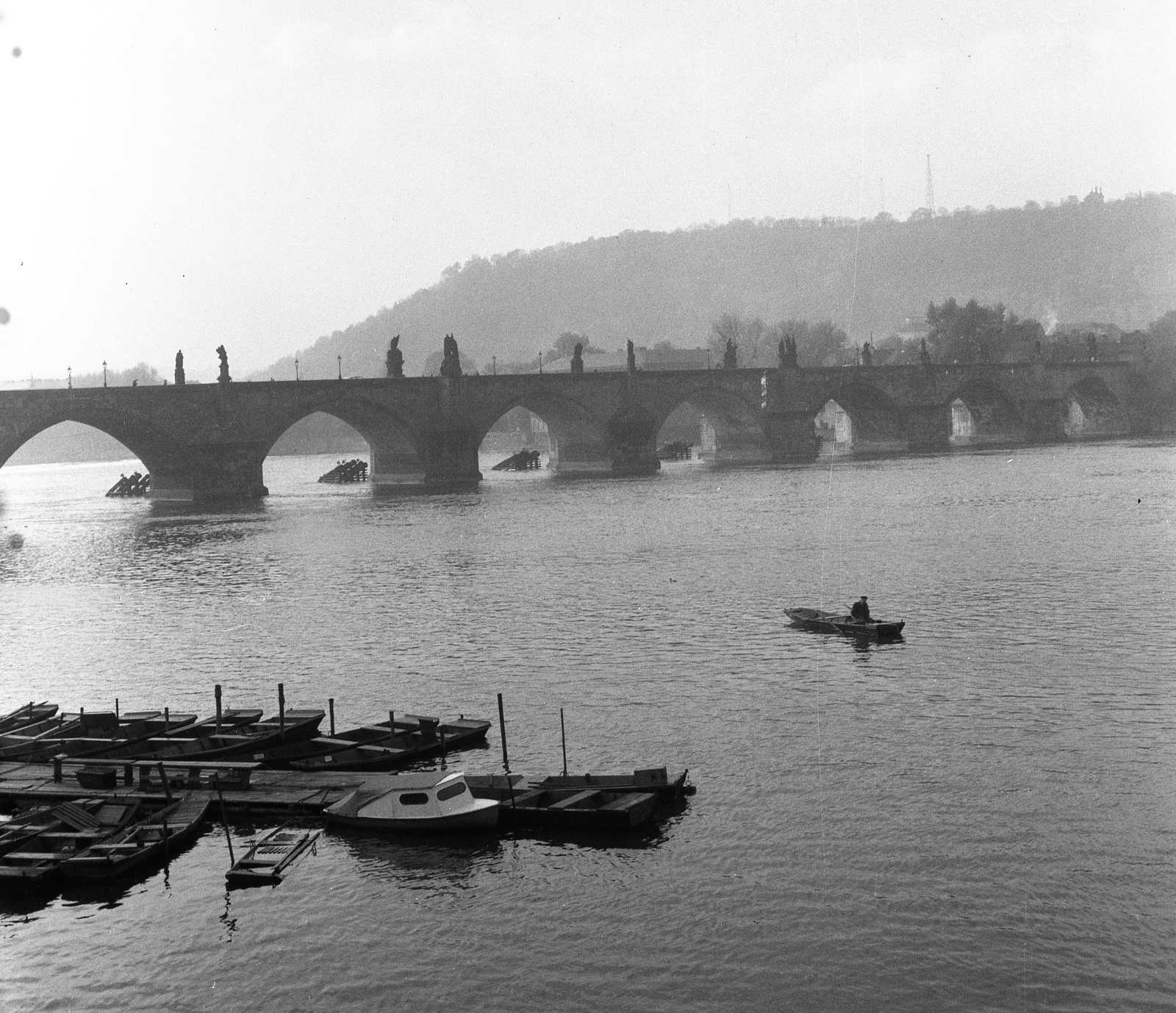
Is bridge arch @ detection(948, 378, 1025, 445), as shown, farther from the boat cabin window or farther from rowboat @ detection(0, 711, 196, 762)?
the boat cabin window

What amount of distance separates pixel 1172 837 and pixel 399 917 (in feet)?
40.0

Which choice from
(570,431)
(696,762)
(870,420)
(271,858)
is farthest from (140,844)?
(870,420)

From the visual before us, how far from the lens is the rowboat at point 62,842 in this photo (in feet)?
75.5

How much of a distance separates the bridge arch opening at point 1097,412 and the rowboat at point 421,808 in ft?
436

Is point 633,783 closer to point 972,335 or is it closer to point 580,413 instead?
point 580,413

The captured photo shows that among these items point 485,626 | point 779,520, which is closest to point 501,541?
point 779,520

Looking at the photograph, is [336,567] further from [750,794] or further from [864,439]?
[864,439]

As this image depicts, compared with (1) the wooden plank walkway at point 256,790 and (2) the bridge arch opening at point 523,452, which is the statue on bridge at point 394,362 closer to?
(2) the bridge arch opening at point 523,452

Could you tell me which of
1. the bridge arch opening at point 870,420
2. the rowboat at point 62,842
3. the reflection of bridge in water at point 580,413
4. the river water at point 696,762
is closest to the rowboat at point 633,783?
the river water at point 696,762

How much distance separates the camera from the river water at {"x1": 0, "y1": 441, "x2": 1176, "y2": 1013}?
19.6 metres

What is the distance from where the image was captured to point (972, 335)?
166m

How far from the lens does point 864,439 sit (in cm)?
14300

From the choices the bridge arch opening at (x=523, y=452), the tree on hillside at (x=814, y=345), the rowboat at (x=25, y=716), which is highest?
the tree on hillside at (x=814, y=345)

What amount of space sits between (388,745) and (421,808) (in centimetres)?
459
